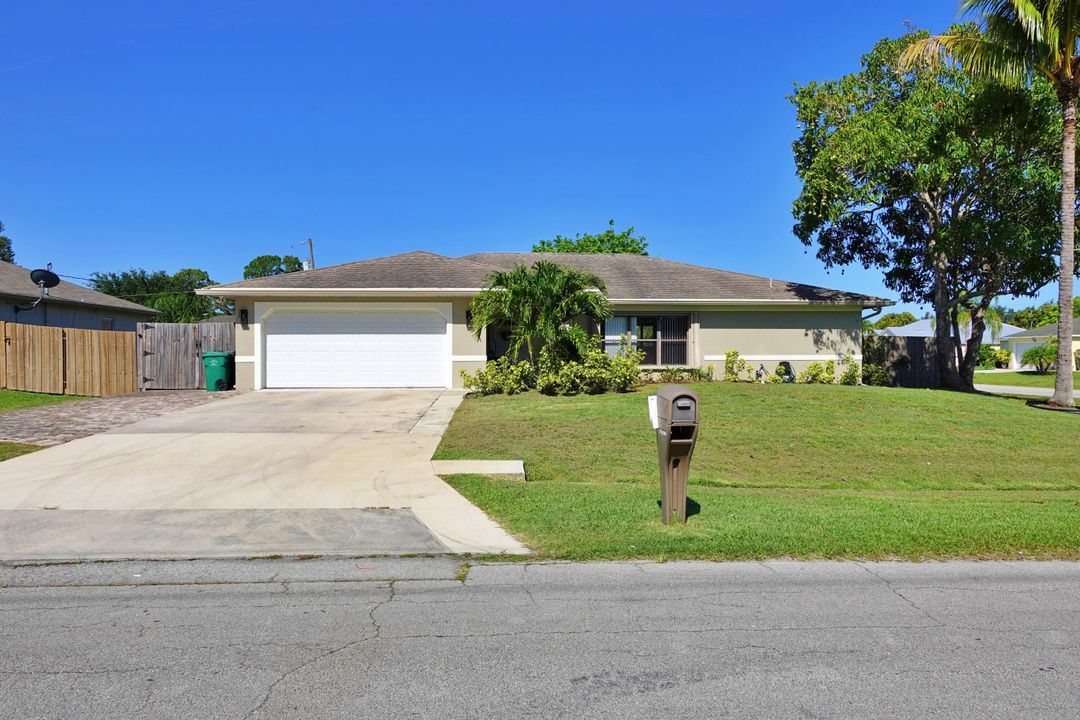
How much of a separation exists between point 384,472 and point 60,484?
373 centimetres

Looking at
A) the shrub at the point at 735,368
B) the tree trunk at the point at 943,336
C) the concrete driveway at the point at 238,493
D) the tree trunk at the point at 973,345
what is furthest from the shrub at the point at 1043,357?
the concrete driveway at the point at 238,493

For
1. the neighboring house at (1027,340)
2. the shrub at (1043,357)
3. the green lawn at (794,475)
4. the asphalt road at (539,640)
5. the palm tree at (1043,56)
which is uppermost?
the palm tree at (1043,56)

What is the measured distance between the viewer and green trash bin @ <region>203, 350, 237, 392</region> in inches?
718

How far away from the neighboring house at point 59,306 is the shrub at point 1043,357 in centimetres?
4672

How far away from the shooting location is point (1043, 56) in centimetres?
1540

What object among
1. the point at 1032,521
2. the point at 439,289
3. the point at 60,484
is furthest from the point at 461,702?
the point at 439,289

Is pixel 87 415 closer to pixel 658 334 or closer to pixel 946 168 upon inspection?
→ pixel 658 334

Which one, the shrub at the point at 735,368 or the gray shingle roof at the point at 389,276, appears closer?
the gray shingle roof at the point at 389,276

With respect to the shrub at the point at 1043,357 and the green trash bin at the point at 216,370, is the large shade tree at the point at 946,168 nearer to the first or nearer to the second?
the green trash bin at the point at 216,370

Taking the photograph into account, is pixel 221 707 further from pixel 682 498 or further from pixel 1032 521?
pixel 1032 521

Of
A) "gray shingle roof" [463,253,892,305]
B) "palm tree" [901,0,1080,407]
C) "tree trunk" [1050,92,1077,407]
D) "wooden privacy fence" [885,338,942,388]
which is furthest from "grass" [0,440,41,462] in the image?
"wooden privacy fence" [885,338,942,388]

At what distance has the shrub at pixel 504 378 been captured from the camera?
16.4 metres

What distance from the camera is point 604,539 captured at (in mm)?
6098

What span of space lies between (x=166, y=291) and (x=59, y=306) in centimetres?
3670
